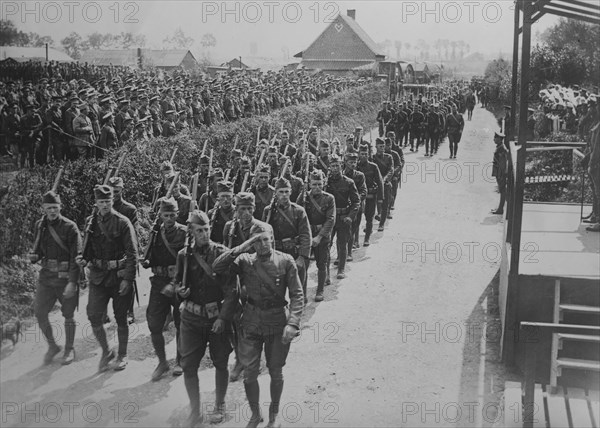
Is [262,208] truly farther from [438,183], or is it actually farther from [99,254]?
[438,183]

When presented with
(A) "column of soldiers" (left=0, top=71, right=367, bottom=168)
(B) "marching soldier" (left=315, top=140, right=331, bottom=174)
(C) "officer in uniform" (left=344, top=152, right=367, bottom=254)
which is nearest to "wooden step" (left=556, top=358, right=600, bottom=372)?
(C) "officer in uniform" (left=344, top=152, right=367, bottom=254)

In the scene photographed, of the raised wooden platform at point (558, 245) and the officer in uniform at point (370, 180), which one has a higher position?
the officer in uniform at point (370, 180)

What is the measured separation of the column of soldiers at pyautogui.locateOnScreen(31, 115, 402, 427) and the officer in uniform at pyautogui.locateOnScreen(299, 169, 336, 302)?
16mm

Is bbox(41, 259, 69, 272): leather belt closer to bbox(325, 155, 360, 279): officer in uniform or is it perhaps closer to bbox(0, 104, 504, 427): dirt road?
bbox(0, 104, 504, 427): dirt road

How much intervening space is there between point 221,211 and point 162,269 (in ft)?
4.69

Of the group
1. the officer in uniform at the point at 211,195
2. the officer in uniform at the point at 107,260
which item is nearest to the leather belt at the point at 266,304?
the officer in uniform at the point at 107,260

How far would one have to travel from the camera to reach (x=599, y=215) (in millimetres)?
9211

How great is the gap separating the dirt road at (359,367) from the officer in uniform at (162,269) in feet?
1.12

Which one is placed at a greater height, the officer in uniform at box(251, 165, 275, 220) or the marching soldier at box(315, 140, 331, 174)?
the marching soldier at box(315, 140, 331, 174)

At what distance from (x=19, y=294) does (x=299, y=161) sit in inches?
276

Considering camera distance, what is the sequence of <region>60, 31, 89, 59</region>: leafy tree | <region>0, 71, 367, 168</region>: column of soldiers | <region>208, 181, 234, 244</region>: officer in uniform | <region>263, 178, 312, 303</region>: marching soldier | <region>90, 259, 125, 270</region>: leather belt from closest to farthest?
<region>90, 259, 125, 270</region>: leather belt < <region>263, 178, 312, 303</region>: marching soldier < <region>208, 181, 234, 244</region>: officer in uniform < <region>0, 71, 367, 168</region>: column of soldiers < <region>60, 31, 89, 59</region>: leafy tree

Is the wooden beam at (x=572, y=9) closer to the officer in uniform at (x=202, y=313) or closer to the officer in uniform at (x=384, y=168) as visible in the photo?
the officer in uniform at (x=202, y=313)

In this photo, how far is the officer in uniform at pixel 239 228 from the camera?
6129mm

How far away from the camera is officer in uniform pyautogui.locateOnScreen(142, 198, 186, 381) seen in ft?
A: 22.4
